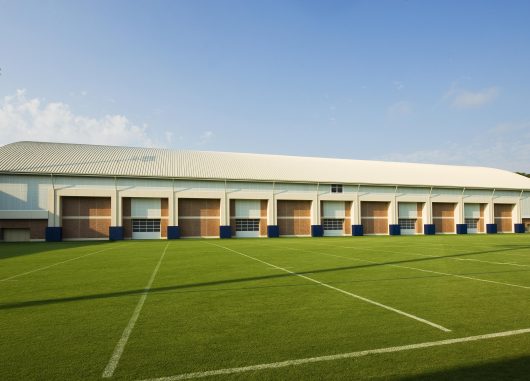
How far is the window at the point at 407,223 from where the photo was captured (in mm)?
47281

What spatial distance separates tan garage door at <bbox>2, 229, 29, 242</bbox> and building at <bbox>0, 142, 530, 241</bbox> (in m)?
0.08

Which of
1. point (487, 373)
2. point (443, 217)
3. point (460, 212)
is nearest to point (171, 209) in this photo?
point (443, 217)

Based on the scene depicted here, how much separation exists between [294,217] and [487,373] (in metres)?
38.8

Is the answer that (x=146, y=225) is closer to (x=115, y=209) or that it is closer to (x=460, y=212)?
(x=115, y=209)

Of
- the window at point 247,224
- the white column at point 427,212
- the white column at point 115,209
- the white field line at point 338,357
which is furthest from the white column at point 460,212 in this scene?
the white field line at point 338,357

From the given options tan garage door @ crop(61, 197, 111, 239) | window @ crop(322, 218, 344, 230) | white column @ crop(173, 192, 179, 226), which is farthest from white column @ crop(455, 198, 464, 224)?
tan garage door @ crop(61, 197, 111, 239)

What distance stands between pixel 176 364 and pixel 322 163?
154ft

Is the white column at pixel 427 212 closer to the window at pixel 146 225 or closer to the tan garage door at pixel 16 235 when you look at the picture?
the window at pixel 146 225

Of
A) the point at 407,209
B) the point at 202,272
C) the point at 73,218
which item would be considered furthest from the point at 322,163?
the point at 202,272

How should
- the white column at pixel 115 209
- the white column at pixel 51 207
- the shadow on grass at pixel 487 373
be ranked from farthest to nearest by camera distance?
the white column at pixel 115 209 → the white column at pixel 51 207 → the shadow on grass at pixel 487 373

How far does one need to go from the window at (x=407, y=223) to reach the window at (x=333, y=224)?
28.1 ft

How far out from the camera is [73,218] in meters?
36.4

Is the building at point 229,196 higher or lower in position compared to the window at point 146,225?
higher

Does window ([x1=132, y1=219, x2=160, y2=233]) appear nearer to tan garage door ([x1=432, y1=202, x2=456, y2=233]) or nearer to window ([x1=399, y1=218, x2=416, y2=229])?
window ([x1=399, y1=218, x2=416, y2=229])
